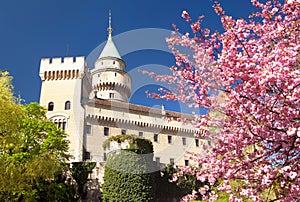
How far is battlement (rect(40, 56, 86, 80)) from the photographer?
113ft

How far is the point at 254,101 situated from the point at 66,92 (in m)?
31.0

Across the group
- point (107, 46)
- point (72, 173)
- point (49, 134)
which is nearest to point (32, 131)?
point (49, 134)

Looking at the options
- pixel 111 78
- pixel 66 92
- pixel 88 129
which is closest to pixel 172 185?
pixel 88 129

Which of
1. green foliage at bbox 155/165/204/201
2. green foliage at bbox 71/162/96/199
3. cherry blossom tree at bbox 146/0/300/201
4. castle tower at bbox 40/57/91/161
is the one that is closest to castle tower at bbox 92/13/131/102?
castle tower at bbox 40/57/91/161

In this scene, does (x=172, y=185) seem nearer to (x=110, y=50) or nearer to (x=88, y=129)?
(x=88, y=129)

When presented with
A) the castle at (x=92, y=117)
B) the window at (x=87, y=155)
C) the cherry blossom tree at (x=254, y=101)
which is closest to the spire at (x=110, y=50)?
the castle at (x=92, y=117)

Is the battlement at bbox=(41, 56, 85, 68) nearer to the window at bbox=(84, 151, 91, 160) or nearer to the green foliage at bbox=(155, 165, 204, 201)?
the window at bbox=(84, 151, 91, 160)

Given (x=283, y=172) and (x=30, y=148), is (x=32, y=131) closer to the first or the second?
(x=30, y=148)

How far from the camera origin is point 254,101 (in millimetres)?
4848

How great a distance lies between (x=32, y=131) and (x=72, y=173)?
5.03 metres

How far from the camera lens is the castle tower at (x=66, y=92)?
32656mm

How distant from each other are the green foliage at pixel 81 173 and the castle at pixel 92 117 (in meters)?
5.48

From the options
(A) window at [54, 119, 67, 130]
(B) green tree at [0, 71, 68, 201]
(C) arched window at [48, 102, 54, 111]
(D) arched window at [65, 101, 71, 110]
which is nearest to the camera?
(B) green tree at [0, 71, 68, 201]

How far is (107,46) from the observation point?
46875mm
